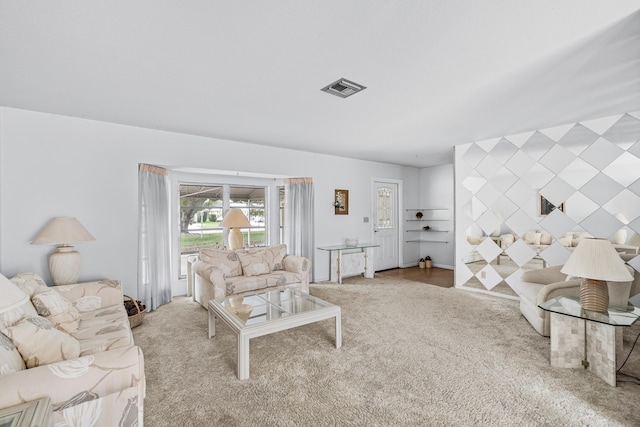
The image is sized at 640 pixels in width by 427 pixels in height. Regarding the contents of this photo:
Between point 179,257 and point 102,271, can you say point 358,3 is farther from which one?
point 179,257

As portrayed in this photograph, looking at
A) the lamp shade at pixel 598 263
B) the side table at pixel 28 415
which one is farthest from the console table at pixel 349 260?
the side table at pixel 28 415

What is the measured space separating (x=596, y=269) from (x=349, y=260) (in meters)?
3.85

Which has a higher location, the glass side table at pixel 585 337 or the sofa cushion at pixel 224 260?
the sofa cushion at pixel 224 260

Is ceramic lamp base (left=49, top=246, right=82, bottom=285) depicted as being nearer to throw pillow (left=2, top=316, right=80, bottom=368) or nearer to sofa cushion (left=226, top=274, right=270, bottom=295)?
sofa cushion (left=226, top=274, right=270, bottom=295)

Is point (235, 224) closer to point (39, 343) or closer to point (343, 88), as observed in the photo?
point (343, 88)

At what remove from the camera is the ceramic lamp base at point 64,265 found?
3037mm

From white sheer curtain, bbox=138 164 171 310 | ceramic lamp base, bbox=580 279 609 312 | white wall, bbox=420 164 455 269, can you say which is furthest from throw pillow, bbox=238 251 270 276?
white wall, bbox=420 164 455 269

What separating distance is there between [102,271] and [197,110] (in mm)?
2224

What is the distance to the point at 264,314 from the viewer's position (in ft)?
8.89

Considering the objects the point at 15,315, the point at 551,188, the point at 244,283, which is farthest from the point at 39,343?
the point at 551,188

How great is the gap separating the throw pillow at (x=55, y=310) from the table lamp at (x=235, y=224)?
7.50ft

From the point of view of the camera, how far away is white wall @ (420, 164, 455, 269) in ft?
22.1

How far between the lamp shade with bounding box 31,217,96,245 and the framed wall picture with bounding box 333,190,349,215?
3.82 metres

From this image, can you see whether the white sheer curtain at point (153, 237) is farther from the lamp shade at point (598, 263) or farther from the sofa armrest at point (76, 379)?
the lamp shade at point (598, 263)
